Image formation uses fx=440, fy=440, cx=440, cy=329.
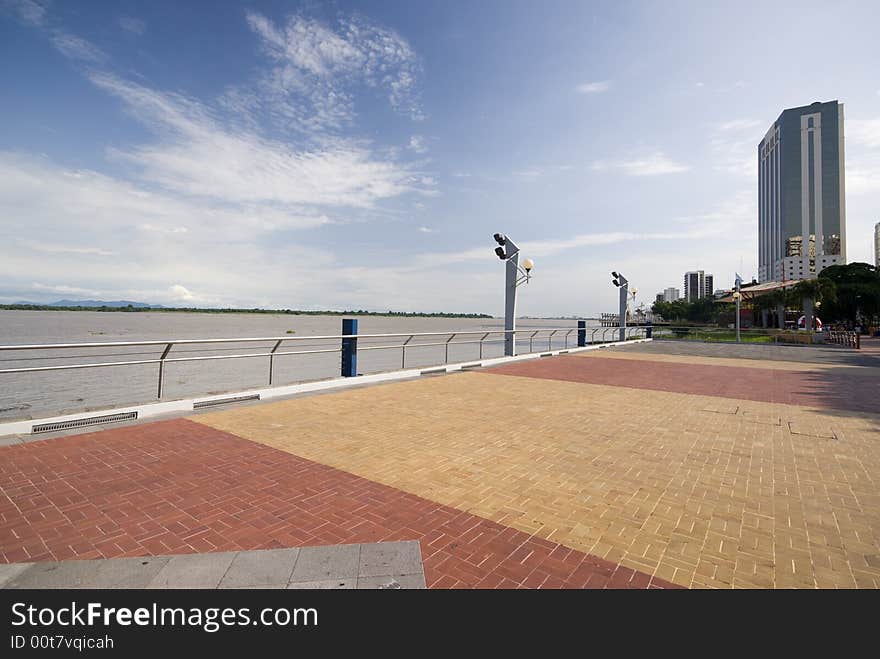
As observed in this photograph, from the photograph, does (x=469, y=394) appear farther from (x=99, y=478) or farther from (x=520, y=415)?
(x=99, y=478)

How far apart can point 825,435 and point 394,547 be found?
617 cm

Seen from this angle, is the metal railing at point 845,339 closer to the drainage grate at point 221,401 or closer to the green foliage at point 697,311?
the drainage grate at point 221,401

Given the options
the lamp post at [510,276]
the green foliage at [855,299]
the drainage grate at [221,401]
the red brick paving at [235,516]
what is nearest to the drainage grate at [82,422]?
the red brick paving at [235,516]

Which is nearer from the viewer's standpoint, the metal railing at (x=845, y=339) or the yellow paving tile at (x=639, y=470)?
the yellow paving tile at (x=639, y=470)

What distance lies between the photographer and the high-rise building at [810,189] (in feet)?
494

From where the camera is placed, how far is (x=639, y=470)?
4496 millimetres

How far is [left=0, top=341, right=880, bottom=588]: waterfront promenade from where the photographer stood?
2.80m

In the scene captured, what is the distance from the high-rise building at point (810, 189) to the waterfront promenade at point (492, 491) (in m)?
179

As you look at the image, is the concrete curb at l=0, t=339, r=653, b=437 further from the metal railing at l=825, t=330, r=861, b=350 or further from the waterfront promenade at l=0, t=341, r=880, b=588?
the metal railing at l=825, t=330, r=861, b=350

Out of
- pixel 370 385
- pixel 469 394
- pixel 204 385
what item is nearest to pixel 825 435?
pixel 469 394

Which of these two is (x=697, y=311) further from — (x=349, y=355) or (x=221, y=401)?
(x=221, y=401)

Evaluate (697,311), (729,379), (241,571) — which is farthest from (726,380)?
(697,311)

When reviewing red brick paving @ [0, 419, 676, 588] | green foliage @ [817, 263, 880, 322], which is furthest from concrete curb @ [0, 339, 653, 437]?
green foliage @ [817, 263, 880, 322]

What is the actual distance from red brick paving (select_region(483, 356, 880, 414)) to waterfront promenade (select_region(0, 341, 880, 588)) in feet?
5.11
